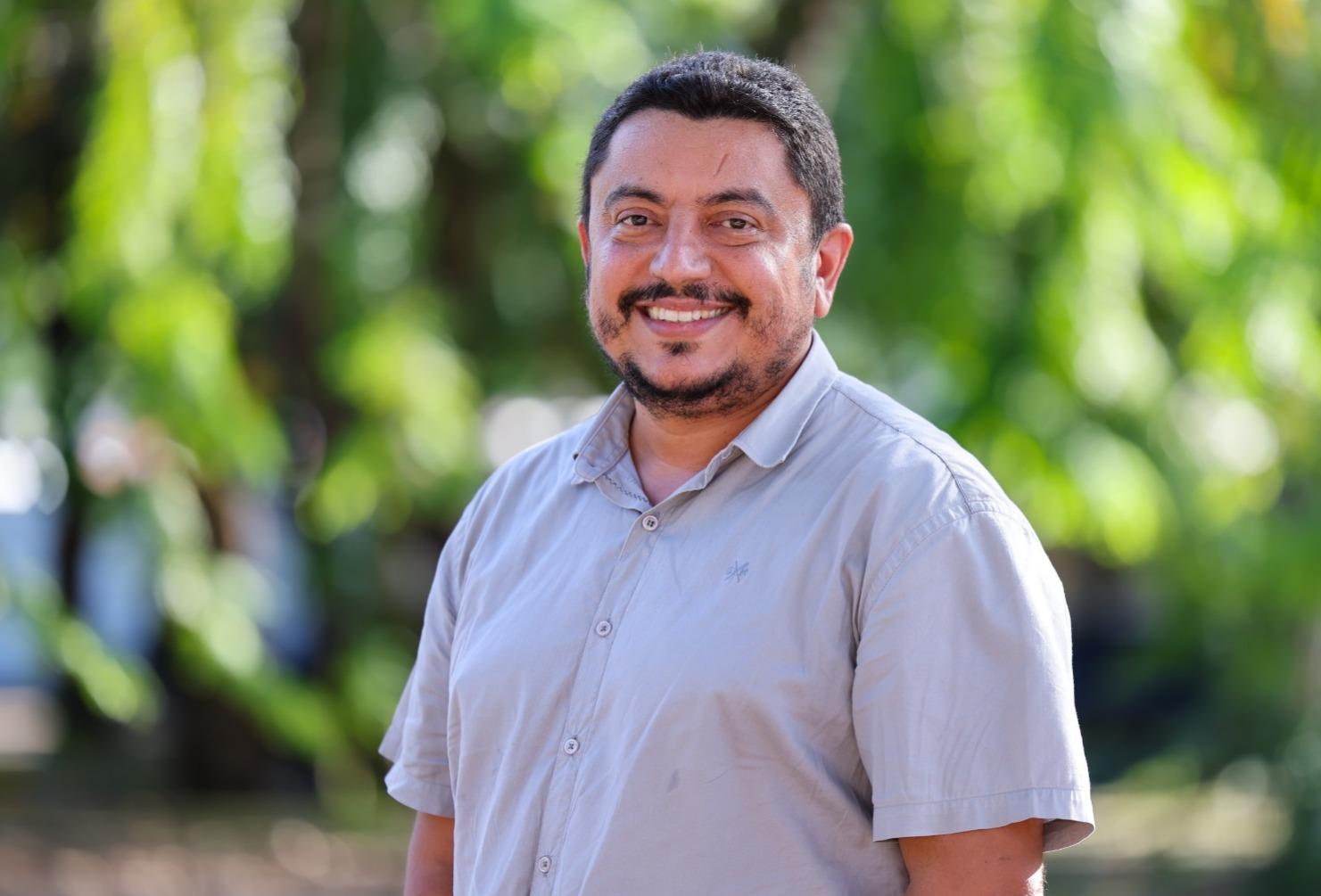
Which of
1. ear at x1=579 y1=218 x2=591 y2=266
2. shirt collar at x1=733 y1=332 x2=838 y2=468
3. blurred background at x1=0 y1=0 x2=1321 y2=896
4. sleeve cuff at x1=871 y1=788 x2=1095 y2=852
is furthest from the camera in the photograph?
blurred background at x1=0 y1=0 x2=1321 y2=896

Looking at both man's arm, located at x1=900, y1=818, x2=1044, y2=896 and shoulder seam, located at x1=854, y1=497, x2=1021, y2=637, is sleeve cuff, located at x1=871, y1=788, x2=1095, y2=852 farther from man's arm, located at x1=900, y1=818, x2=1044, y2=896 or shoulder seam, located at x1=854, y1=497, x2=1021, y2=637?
shoulder seam, located at x1=854, y1=497, x2=1021, y2=637

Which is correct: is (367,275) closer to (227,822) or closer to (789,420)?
(227,822)

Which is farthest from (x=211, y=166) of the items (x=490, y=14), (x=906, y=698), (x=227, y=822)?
(x=227, y=822)

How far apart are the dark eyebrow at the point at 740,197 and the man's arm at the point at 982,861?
769 mm

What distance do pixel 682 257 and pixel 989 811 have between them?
2.45ft

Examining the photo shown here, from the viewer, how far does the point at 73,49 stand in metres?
7.20

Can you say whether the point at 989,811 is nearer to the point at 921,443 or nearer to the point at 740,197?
the point at 921,443

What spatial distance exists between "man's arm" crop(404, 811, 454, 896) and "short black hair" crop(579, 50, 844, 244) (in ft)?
3.15

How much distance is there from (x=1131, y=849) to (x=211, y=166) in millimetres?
6498

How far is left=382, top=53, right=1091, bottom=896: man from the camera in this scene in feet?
5.72

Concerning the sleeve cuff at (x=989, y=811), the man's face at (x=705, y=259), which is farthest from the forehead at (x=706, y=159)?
the sleeve cuff at (x=989, y=811)

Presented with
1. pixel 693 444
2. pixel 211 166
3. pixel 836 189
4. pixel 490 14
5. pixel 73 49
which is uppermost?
pixel 73 49

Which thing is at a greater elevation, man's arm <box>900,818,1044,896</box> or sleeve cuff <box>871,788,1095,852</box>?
sleeve cuff <box>871,788,1095,852</box>

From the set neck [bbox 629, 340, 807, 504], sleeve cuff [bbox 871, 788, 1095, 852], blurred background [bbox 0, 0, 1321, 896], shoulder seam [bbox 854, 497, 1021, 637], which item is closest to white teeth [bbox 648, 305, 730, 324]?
neck [bbox 629, 340, 807, 504]
